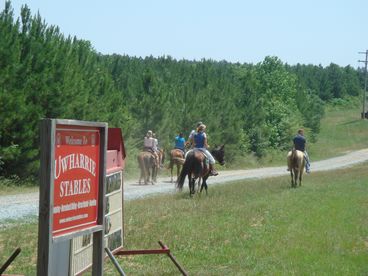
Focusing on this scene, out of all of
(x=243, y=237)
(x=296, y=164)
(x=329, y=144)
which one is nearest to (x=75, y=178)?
(x=243, y=237)

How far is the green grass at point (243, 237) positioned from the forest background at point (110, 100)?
10.8 meters

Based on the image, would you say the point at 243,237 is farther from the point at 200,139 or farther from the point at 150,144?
the point at 150,144

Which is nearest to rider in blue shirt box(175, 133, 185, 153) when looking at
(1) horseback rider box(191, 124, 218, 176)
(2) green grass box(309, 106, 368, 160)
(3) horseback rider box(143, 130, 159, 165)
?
(3) horseback rider box(143, 130, 159, 165)

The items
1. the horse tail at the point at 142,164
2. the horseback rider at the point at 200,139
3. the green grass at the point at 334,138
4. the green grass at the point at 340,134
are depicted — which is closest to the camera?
the horseback rider at the point at 200,139

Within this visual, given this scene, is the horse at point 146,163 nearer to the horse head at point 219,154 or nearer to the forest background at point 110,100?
the forest background at point 110,100

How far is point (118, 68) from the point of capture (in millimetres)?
84312

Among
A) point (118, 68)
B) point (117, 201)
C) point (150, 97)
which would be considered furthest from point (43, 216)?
point (118, 68)

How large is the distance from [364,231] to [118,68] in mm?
70978

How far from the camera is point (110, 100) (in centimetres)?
4016

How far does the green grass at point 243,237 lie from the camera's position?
10977 millimetres

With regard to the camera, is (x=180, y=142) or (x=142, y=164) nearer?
(x=142, y=164)

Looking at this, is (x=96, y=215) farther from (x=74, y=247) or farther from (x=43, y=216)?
(x=43, y=216)

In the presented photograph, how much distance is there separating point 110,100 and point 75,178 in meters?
33.9

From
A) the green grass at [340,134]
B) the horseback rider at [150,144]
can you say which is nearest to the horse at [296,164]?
the horseback rider at [150,144]
